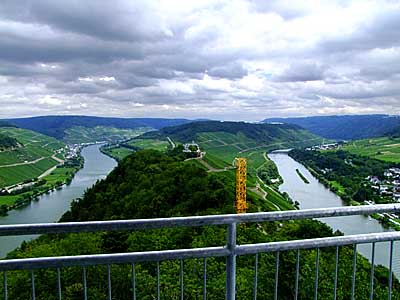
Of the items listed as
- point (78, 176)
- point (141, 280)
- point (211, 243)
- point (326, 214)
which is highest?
point (326, 214)

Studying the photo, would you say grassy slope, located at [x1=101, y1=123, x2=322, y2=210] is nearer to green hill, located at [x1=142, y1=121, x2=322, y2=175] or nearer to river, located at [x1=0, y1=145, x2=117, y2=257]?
green hill, located at [x1=142, y1=121, x2=322, y2=175]

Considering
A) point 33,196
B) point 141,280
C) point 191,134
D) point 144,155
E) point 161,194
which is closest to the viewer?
point 141,280

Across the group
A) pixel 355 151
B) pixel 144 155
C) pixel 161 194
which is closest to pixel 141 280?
pixel 161 194

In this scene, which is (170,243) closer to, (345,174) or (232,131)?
(345,174)

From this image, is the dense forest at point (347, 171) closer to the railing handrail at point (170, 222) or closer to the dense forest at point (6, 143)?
the railing handrail at point (170, 222)

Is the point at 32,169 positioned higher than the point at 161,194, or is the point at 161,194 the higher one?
the point at 161,194

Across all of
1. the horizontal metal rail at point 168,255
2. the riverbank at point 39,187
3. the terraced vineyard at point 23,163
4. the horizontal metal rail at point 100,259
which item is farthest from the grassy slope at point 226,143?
the horizontal metal rail at point 100,259

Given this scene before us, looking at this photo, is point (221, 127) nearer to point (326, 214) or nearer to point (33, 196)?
point (33, 196)

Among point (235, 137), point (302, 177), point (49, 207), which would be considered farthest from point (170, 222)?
point (235, 137)
